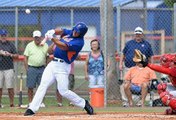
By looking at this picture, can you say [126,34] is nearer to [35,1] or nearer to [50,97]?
[50,97]

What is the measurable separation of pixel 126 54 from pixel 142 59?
4057mm

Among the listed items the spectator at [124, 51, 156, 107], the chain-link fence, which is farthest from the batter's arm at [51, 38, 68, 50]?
the chain-link fence

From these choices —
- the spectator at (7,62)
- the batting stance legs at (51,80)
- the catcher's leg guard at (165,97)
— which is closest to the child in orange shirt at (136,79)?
the spectator at (7,62)

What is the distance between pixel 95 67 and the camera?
1741cm

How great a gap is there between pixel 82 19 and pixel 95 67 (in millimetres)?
4369

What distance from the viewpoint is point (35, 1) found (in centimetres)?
2691

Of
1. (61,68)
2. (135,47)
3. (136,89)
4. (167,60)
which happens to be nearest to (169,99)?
(167,60)

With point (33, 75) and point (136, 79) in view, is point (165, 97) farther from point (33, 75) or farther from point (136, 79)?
point (33, 75)

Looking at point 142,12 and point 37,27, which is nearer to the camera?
point 142,12

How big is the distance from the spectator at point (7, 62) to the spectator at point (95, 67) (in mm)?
1794

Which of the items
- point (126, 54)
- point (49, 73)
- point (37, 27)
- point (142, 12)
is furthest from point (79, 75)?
point (49, 73)

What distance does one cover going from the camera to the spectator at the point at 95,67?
56.9 feet

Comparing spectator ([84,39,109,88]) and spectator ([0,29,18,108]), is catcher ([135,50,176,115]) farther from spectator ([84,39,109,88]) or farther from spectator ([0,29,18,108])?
spectator ([0,29,18,108])

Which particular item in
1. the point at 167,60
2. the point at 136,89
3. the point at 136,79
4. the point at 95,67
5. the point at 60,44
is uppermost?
the point at 60,44
